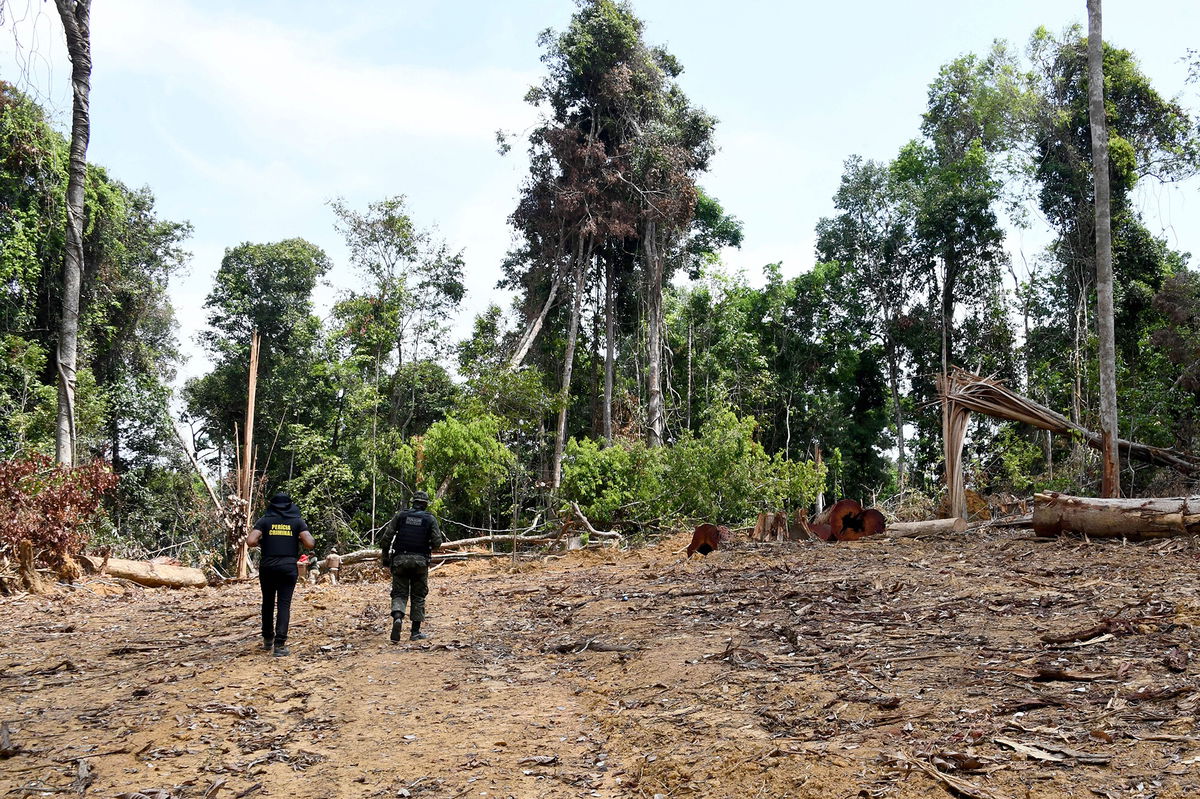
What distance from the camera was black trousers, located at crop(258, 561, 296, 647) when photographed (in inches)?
330

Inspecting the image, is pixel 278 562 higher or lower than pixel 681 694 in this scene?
higher

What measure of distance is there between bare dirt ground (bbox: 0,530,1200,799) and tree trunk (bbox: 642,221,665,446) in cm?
1683

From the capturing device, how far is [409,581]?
30.6 ft

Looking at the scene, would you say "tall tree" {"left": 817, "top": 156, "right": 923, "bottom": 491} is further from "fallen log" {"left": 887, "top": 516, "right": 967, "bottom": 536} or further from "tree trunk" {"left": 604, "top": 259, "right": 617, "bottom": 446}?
"fallen log" {"left": 887, "top": 516, "right": 967, "bottom": 536}

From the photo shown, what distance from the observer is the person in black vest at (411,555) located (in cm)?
920

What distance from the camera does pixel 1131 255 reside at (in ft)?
87.2

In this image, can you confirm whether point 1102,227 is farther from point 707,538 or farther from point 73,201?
point 73,201

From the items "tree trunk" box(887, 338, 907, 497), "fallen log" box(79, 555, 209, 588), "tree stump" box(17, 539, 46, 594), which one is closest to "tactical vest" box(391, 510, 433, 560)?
"tree stump" box(17, 539, 46, 594)

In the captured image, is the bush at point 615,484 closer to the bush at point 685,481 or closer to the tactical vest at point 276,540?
the bush at point 685,481

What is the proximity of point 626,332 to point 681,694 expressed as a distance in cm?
2589

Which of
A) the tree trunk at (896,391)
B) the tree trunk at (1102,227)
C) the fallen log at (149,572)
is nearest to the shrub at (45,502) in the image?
the fallen log at (149,572)

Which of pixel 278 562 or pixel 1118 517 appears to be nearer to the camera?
pixel 278 562

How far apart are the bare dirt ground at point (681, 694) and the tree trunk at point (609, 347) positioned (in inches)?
699

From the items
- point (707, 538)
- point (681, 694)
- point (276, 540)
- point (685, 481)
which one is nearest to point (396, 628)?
point (276, 540)
